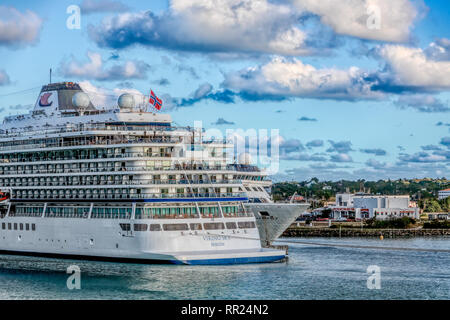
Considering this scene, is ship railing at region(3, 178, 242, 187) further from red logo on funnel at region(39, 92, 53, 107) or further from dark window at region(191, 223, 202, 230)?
red logo on funnel at region(39, 92, 53, 107)

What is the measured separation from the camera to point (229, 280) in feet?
167

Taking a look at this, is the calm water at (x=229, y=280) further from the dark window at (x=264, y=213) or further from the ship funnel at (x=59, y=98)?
the ship funnel at (x=59, y=98)

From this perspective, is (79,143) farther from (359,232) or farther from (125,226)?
(359,232)

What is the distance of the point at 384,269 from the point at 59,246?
1071 inches

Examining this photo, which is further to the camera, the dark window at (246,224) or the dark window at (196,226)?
the dark window at (246,224)

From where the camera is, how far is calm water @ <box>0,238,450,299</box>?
156 ft

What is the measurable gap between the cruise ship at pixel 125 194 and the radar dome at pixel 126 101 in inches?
3.5

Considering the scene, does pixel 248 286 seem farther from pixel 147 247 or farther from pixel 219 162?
pixel 219 162

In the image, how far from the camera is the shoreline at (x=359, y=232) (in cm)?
11762

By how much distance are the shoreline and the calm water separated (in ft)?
174

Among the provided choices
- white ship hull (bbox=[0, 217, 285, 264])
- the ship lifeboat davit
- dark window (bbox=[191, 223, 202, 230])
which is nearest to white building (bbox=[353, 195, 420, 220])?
the ship lifeboat davit

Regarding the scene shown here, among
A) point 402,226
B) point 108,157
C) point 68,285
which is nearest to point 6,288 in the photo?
point 68,285

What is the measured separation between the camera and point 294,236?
115312mm

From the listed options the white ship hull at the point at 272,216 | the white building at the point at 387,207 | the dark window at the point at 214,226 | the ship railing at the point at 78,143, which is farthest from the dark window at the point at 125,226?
the white building at the point at 387,207
